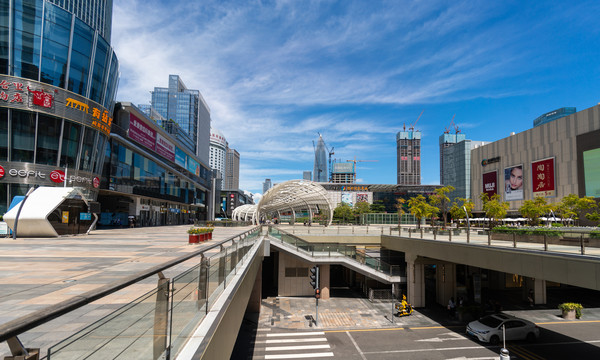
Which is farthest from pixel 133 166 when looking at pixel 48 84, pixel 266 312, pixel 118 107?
pixel 266 312

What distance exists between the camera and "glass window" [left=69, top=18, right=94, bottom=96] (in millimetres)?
31562

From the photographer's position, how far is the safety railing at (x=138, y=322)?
1750mm

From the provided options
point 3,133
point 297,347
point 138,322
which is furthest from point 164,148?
point 138,322

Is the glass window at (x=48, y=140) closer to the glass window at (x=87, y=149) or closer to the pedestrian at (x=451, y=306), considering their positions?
the glass window at (x=87, y=149)

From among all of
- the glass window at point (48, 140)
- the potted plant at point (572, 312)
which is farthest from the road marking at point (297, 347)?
the glass window at point (48, 140)

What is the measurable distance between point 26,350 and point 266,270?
119 feet

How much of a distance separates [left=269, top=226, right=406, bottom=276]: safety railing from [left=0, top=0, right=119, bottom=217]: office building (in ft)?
53.6

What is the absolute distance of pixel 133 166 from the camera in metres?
44.7

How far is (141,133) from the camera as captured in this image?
4597cm

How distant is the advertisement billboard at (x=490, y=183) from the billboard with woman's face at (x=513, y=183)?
11.0ft

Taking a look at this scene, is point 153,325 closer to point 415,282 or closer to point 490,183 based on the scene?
point 415,282

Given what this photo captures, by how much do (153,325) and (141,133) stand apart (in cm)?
4864

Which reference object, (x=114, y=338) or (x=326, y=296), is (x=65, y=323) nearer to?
(x=114, y=338)

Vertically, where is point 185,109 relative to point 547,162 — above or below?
above
